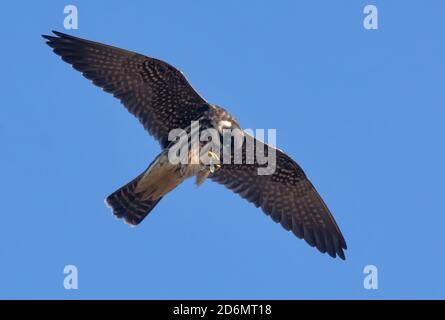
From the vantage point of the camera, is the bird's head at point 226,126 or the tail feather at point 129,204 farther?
the tail feather at point 129,204


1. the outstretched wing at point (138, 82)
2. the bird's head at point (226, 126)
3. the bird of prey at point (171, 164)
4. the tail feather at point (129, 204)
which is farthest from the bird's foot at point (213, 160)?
the tail feather at point (129, 204)

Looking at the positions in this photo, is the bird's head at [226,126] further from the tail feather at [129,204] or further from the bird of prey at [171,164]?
the tail feather at [129,204]

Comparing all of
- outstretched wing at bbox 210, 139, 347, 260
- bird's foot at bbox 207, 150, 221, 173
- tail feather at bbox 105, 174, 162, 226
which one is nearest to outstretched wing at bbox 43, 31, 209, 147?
bird's foot at bbox 207, 150, 221, 173

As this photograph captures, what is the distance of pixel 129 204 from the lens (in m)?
14.7

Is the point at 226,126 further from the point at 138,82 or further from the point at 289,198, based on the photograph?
the point at 289,198

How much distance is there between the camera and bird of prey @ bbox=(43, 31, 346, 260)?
14.4 meters

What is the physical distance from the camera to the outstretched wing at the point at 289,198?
15305 mm

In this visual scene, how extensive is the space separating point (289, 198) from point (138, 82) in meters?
2.82

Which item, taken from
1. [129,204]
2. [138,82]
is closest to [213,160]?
[129,204]
